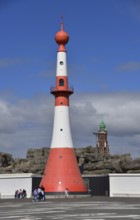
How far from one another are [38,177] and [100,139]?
3757 inches

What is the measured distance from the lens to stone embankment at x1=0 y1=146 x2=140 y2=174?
72.3 meters

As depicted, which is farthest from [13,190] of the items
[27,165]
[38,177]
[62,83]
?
[27,165]

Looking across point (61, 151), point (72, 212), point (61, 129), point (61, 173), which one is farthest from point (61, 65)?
point (72, 212)

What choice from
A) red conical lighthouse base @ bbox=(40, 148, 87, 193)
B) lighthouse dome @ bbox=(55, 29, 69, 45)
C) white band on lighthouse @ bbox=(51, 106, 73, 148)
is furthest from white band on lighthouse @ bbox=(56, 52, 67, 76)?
red conical lighthouse base @ bbox=(40, 148, 87, 193)

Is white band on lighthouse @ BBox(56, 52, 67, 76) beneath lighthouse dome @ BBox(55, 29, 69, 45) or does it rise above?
beneath

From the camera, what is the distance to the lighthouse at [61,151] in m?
46.1

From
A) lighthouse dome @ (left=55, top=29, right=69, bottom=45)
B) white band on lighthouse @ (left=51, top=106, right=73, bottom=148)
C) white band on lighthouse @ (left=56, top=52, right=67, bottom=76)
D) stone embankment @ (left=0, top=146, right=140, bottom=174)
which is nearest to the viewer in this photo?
white band on lighthouse @ (left=51, top=106, right=73, bottom=148)

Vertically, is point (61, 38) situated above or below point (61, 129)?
Answer: above

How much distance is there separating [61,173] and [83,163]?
100ft

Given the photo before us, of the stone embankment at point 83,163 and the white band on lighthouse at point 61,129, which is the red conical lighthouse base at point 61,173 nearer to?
the white band on lighthouse at point 61,129

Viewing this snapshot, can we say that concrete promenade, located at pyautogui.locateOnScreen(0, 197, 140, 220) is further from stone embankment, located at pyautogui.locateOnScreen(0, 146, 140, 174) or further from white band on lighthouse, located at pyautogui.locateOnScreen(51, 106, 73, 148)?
stone embankment, located at pyautogui.locateOnScreen(0, 146, 140, 174)

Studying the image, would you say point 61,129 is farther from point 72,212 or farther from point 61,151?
point 72,212

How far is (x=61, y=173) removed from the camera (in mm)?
46156

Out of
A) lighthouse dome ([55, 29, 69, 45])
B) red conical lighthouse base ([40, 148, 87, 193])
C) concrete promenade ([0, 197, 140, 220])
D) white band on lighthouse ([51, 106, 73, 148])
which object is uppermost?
lighthouse dome ([55, 29, 69, 45])
